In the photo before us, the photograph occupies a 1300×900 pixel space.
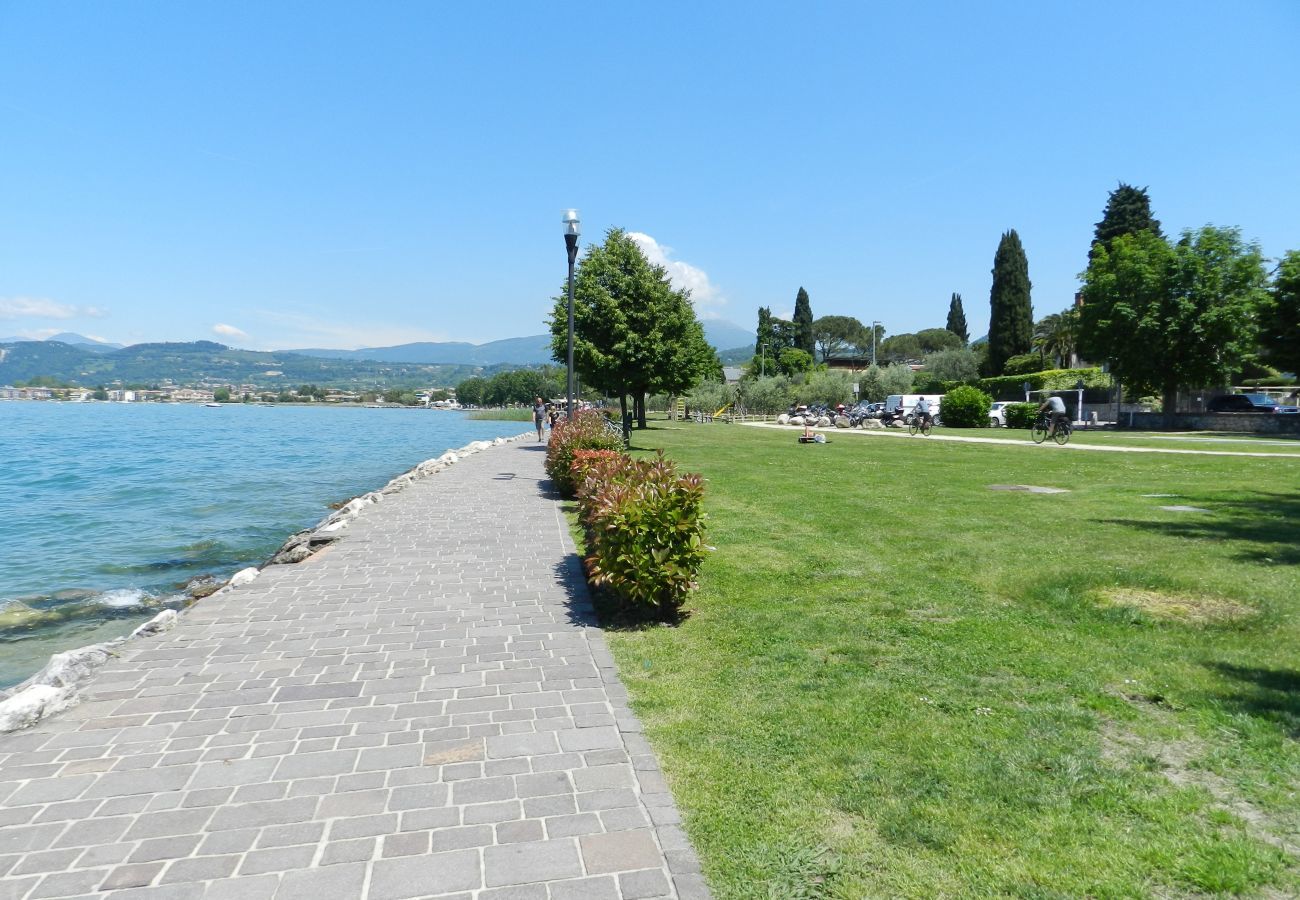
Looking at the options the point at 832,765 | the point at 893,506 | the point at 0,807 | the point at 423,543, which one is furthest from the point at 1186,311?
the point at 0,807

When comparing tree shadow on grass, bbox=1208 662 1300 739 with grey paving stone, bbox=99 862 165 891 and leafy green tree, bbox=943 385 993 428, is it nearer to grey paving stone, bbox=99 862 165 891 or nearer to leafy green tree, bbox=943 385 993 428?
grey paving stone, bbox=99 862 165 891

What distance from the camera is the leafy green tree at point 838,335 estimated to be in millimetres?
129500

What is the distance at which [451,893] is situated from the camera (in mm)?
2805

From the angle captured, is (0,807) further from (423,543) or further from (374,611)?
(423,543)

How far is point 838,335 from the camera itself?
5103 inches

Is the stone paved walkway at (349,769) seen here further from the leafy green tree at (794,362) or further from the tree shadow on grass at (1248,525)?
the leafy green tree at (794,362)

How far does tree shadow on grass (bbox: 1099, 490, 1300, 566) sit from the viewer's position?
7.54 m

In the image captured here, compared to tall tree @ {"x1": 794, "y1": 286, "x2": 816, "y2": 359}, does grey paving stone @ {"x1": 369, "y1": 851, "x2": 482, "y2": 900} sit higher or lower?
lower

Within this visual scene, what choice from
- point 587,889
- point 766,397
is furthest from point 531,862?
point 766,397

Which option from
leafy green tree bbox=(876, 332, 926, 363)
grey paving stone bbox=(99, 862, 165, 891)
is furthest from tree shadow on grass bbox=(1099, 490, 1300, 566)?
leafy green tree bbox=(876, 332, 926, 363)

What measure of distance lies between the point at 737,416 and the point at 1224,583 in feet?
180

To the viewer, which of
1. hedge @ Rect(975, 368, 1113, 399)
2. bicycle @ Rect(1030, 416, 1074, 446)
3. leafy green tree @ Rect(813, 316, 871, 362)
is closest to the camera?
bicycle @ Rect(1030, 416, 1074, 446)

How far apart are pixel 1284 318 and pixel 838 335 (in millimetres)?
99969

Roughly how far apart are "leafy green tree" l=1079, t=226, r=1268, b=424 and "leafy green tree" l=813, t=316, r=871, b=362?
92664 millimetres
